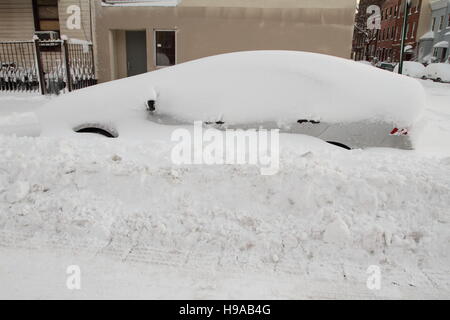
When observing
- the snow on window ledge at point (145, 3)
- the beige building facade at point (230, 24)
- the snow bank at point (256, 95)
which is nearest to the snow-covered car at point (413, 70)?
the beige building facade at point (230, 24)

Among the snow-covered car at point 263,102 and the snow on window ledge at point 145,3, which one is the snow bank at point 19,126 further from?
the snow on window ledge at point 145,3

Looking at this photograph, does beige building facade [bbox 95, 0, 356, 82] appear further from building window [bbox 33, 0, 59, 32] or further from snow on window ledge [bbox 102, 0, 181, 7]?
building window [bbox 33, 0, 59, 32]

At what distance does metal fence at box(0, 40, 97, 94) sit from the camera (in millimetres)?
11430

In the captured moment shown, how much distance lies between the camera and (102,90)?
16.6ft

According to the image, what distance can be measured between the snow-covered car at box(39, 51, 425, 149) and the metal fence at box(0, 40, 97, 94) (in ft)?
23.9

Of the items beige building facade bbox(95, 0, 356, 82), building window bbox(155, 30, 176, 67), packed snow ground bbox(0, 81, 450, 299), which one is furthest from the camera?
building window bbox(155, 30, 176, 67)

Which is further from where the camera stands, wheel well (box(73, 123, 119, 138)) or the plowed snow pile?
wheel well (box(73, 123, 119, 138))

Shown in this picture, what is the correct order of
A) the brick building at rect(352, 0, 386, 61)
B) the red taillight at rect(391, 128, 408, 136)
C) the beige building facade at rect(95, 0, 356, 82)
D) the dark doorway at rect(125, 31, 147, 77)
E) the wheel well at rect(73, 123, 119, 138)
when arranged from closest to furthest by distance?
the red taillight at rect(391, 128, 408, 136) < the wheel well at rect(73, 123, 119, 138) < the beige building facade at rect(95, 0, 356, 82) < the dark doorway at rect(125, 31, 147, 77) < the brick building at rect(352, 0, 386, 61)

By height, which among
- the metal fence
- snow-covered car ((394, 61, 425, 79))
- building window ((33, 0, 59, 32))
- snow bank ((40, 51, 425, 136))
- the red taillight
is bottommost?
snow-covered car ((394, 61, 425, 79))

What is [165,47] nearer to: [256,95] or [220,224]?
[256,95]

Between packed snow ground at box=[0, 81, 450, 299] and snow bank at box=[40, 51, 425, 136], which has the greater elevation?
snow bank at box=[40, 51, 425, 136]

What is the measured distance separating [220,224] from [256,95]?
6.76 feet

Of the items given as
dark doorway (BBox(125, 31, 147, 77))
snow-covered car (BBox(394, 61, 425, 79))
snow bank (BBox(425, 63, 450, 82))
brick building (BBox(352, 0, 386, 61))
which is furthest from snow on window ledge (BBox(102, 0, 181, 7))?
brick building (BBox(352, 0, 386, 61))

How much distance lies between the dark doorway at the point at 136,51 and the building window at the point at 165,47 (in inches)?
30.3
